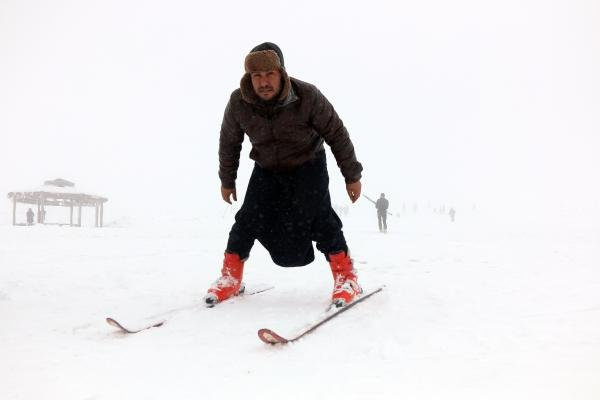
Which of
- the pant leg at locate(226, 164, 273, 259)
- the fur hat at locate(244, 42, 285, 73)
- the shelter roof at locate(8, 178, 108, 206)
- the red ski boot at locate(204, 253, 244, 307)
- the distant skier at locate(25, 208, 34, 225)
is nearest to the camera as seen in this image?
the fur hat at locate(244, 42, 285, 73)

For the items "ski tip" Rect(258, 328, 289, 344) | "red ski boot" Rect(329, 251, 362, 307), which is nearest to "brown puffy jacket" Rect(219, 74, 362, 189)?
"red ski boot" Rect(329, 251, 362, 307)

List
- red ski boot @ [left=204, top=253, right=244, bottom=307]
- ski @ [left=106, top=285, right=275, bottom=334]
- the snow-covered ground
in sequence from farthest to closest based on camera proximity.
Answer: red ski boot @ [left=204, top=253, right=244, bottom=307]
ski @ [left=106, top=285, right=275, bottom=334]
the snow-covered ground

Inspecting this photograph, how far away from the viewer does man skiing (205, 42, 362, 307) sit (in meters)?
2.80

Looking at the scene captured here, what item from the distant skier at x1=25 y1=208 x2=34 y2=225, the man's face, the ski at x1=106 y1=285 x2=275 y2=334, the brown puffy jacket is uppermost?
the man's face

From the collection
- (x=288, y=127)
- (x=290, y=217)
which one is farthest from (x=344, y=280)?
(x=288, y=127)

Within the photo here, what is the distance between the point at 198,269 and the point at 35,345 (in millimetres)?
3113

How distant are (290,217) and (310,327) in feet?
3.43

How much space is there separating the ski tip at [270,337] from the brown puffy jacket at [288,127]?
141 centimetres

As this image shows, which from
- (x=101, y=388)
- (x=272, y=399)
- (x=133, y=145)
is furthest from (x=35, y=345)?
(x=133, y=145)

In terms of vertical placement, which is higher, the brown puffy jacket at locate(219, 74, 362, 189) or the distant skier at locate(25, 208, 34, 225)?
the brown puffy jacket at locate(219, 74, 362, 189)

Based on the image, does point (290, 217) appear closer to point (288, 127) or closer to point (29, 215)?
point (288, 127)

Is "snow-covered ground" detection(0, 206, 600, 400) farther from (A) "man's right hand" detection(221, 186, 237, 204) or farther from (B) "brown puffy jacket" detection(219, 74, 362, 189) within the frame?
(B) "brown puffy jacket" detection(219, 74, 362, 189)

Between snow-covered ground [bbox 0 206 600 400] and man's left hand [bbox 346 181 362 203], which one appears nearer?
snow-covered ground [bbox 0 206 600 400]

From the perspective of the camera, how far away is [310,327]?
2.06 meters
